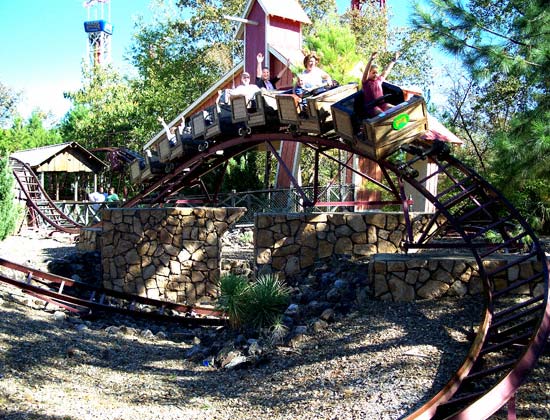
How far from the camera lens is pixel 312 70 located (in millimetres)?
9531

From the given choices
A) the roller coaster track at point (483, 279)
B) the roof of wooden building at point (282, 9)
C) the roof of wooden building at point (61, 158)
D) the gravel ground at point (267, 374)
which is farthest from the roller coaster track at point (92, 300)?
the roof of wooden building at point (61, 158)

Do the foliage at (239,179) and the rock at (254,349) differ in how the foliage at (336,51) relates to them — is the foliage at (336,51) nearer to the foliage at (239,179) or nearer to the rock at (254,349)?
the foliage at (239,179)

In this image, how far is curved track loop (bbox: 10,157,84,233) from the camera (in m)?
18.9

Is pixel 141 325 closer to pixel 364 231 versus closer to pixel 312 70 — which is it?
pixel 364 231

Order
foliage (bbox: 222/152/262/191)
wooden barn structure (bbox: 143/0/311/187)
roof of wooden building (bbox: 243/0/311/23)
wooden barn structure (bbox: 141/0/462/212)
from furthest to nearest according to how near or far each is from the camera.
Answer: roof of wooden building (bbox: 243/0/311/23)
foliage (bbox: 222/152/262/191)
wooden barn structure (bbox: 143/0/311/187)
wooden barn structure (bbox: 141/0/462/212)

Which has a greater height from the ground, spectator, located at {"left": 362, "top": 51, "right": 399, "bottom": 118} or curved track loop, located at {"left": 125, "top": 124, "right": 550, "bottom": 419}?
spectator, located at {"left": 362, "top": 51, "right": 399, "bottom": 118}

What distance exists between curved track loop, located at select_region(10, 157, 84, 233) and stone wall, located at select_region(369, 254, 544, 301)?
13.0 m

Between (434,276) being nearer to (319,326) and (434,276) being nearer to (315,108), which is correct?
(319,326)

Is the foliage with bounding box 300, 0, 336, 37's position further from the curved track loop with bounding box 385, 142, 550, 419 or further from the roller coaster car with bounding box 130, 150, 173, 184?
the curved track loop with bounding box 385, 142, 550, 419

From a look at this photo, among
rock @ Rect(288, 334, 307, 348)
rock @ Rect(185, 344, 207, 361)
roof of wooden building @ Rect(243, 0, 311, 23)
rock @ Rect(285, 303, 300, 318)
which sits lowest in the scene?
rock @ Rect(185, 344, 207, 361)

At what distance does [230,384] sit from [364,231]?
399cm

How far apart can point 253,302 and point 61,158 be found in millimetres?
18873

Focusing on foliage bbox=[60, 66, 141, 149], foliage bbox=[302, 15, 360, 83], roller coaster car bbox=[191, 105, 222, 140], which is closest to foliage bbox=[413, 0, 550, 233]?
roller coaster car bbox=[191, 105, 222, 140]

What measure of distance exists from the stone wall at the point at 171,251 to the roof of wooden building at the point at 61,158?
1316cm
